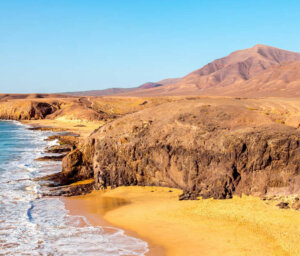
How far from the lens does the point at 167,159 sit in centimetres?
1603

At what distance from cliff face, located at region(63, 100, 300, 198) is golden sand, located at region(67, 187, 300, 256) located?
807mm

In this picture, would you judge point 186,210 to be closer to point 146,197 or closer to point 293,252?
point 146,197

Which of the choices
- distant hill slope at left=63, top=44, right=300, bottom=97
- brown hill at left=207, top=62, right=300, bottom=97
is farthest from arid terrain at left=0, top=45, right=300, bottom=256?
brown hill at left=207, top=62, right=300, bottom=97

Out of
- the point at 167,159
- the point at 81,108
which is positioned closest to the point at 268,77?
the point at 81,108

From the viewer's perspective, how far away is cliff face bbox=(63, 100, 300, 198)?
13.6 m

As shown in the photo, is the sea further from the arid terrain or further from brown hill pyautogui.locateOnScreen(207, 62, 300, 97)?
brown hill pyautogui.locateOnScreen(207, 62, 300, 97)

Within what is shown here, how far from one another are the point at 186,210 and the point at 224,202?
1.46 meters

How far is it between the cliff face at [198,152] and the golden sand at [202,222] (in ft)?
2.65

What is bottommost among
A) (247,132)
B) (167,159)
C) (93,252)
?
(93,252)

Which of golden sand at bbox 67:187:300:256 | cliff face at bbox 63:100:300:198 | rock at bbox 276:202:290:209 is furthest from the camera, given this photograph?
cliff face at bbox 63:100:300:198

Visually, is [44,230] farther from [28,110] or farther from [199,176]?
[28,110]

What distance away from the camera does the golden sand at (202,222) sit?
1012 cm

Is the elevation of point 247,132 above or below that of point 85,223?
above

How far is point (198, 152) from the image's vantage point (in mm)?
15062
